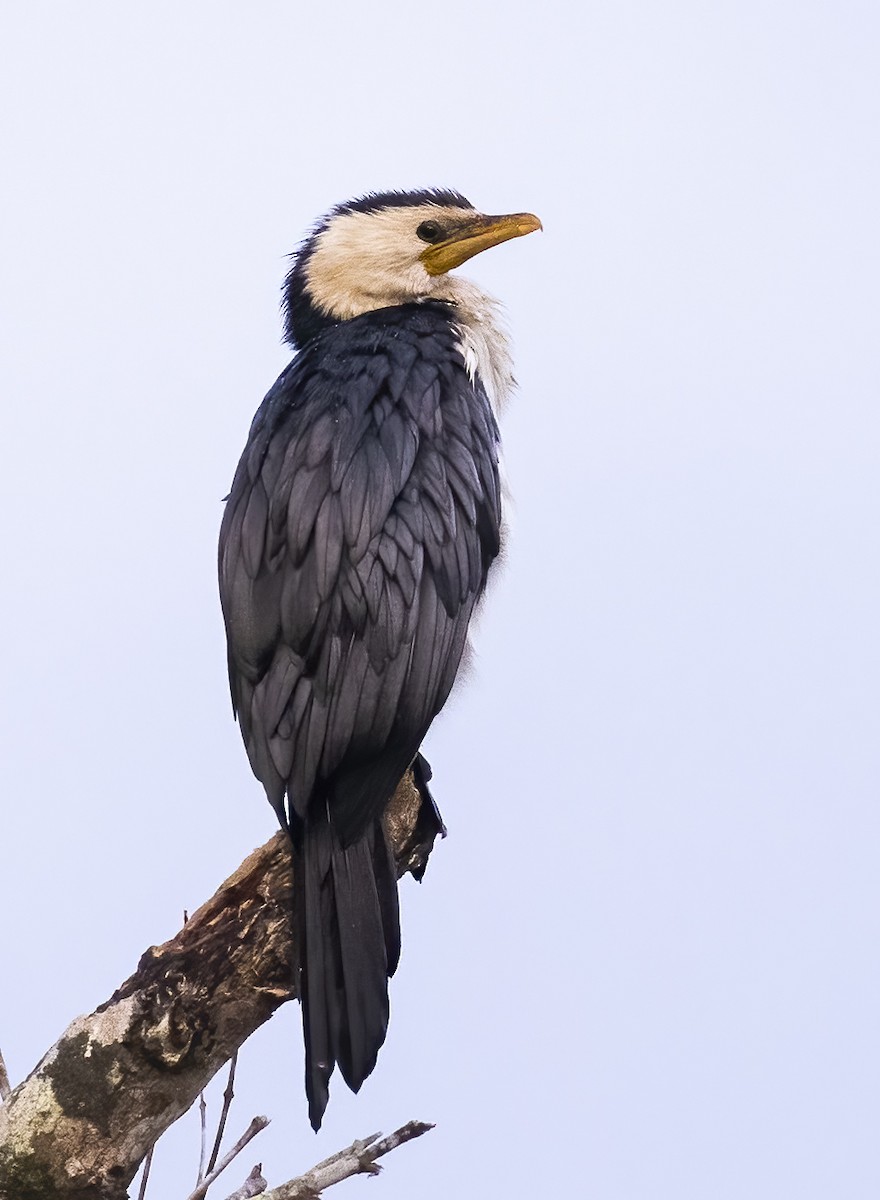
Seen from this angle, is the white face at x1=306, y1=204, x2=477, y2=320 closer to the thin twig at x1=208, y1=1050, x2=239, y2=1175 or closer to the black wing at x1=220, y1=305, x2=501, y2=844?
the black wing at x1=220, y1=305, x2=501, y2=844

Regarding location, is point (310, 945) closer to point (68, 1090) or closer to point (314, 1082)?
point (314, 1082)

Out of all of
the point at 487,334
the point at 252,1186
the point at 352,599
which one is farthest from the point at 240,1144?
the point at 487,334

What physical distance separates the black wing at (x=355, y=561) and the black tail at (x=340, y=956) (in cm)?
7

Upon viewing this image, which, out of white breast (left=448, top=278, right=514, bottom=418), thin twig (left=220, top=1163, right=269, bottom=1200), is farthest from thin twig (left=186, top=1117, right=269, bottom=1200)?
white breast (left=448, top=278, right=514, bottom=418)

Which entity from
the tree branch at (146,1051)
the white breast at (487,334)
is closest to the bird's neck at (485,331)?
the white breast at (487,334)

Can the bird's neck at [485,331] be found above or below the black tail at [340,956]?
above

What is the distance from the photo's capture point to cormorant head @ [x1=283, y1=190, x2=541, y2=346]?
4.23 meters

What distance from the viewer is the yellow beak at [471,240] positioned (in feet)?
13.9

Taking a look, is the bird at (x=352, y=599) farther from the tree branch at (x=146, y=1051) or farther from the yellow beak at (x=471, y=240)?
the yellow beak at (x=471, y=240)

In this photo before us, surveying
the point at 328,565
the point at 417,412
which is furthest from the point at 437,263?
the point at 328,565

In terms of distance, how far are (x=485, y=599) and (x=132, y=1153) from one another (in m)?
1.52

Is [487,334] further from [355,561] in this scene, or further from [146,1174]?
[146,1174]

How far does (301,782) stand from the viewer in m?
3.08

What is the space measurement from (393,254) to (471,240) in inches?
9.0
